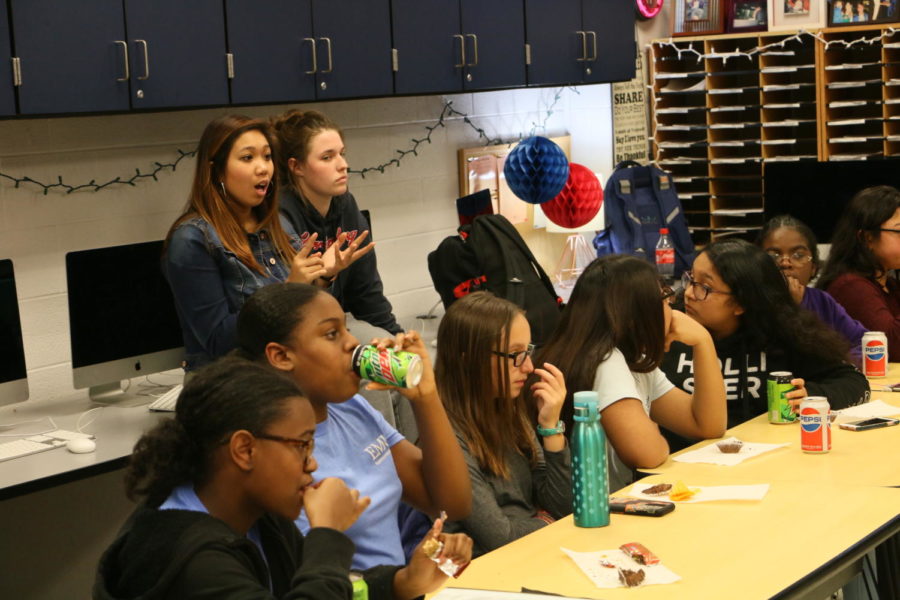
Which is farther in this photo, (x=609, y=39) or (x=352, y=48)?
(x=609, y=39)

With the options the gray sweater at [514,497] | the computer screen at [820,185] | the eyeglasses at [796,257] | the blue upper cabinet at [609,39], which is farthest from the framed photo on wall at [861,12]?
the gray sweater at [514,497]

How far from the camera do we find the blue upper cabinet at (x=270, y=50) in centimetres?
395

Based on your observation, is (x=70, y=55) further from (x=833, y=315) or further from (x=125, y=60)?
(x=833, y=315)

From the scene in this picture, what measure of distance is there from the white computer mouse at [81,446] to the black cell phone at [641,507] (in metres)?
1.40

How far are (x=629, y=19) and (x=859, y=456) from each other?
317cm

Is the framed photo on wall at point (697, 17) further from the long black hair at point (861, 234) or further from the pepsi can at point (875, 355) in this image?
the pepsi can at point (875, 355)

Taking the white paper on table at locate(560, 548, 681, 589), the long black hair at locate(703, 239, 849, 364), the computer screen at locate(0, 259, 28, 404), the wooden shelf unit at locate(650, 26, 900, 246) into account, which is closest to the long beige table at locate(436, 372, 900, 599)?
the white paper on table at locate(560, 548, 681, 589)

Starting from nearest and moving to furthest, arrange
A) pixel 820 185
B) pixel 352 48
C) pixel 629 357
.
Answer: pixel 629 357, pixel 352 48, pixel 820 185

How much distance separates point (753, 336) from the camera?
3.53 metres

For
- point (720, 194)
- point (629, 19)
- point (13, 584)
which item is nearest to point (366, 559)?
point (13, 584)

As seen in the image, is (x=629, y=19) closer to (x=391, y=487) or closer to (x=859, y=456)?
(x=859, y=456)

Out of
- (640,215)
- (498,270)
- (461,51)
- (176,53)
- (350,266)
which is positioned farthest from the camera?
(640,215)

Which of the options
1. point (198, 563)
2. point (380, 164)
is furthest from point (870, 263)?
point (198, 563)

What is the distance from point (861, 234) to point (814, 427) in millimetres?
1479
